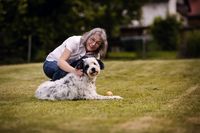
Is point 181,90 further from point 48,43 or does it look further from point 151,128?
point 48,43

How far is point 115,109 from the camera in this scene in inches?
325

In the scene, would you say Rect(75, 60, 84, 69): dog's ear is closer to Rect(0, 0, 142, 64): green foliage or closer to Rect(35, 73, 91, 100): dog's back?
Rect(35, 73, 91, 100): dog's back

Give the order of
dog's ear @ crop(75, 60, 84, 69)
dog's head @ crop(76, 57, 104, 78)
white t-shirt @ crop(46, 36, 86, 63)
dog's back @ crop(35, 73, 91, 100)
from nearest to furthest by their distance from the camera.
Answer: dog's head @ crop(76, 57, 104, 78), dog's ear @ crop(75, 60, 84, 69), dog's back @ crop(35, 73, 91, 100), white t-shirt @ crop(46, 36, 86, 63)

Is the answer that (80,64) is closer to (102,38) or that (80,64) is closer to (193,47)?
(102,38)

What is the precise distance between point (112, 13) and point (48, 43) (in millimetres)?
8088

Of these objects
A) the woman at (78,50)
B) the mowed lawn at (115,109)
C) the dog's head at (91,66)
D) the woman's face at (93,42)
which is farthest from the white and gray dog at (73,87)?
the woman's face at (93,42)

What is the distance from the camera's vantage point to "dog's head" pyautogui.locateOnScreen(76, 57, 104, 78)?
8992 millimetres

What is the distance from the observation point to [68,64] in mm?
9719

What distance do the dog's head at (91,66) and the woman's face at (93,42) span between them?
1.61ft

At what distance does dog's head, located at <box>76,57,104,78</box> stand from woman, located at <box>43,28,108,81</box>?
17 centimetres

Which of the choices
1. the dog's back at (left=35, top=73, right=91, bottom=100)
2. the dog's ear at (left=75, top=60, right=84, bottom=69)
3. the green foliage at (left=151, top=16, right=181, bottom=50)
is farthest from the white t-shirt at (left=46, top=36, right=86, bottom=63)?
the green foliage at (left=151, top=16, right=181, bottom=50)

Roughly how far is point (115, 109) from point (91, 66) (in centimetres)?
105

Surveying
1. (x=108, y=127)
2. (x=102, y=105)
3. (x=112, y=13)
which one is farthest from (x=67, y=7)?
(x=108, y=127)

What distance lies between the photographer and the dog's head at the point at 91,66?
8992 millimetres
